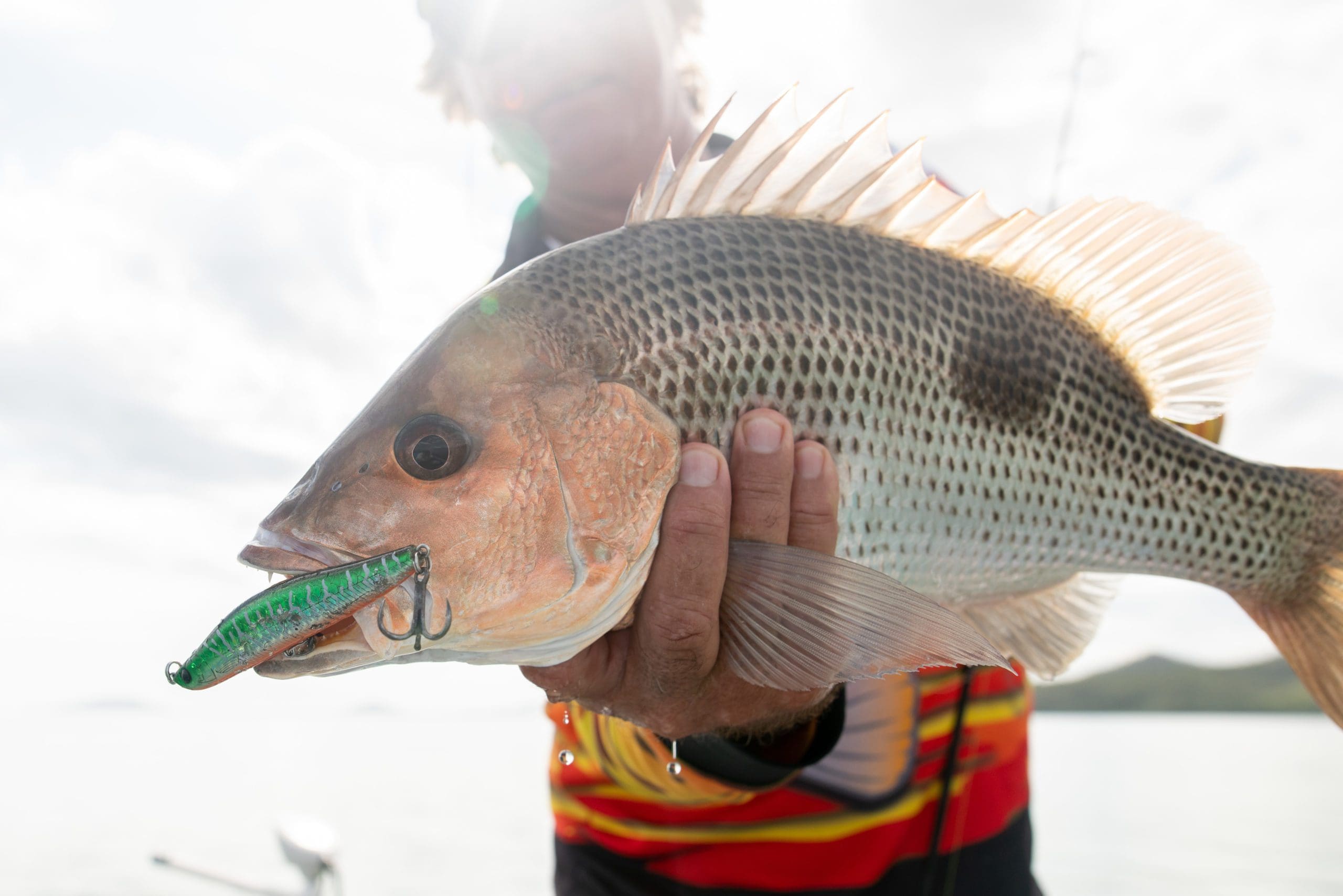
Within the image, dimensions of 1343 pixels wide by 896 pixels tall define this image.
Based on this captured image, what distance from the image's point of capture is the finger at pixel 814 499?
5.33 ft

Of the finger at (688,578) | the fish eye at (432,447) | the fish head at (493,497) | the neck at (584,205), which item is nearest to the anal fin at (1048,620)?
the finger at (688,578)

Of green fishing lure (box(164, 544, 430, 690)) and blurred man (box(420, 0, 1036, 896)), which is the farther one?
blurred man (box(420, 0, 1036, 896))

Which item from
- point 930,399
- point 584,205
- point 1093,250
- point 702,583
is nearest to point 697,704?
point 702,583

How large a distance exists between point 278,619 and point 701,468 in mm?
766

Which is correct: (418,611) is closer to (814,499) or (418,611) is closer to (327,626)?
(327,626)

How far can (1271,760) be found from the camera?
161ft

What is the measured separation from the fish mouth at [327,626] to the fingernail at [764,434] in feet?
2.31

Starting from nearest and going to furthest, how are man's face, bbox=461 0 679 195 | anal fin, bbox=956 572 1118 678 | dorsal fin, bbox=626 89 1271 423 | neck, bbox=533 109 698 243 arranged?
dorsal fin, bbox=626 89 1271 423 → anal fin, bbox=956 572 1118 678 → man's face, bbox=461 0 679 195 → neck, bbox=533 109 698 243

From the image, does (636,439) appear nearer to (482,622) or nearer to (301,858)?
(482,622)

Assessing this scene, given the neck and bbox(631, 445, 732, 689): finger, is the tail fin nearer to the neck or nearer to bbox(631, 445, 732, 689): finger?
bbox(631, 445, 732, 689): finger

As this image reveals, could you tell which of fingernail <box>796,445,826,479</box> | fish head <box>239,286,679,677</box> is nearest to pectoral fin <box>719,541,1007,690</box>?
fingernail <box>796,445,826,479</box>

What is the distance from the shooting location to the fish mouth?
1.26m

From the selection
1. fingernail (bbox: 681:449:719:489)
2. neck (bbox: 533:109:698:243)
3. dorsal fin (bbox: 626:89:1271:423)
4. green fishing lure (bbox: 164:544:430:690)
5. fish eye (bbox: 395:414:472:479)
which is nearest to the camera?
green fishing lure (bbox: 164:544:430:690)

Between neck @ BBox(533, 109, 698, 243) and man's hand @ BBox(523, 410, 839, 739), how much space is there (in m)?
2.33
